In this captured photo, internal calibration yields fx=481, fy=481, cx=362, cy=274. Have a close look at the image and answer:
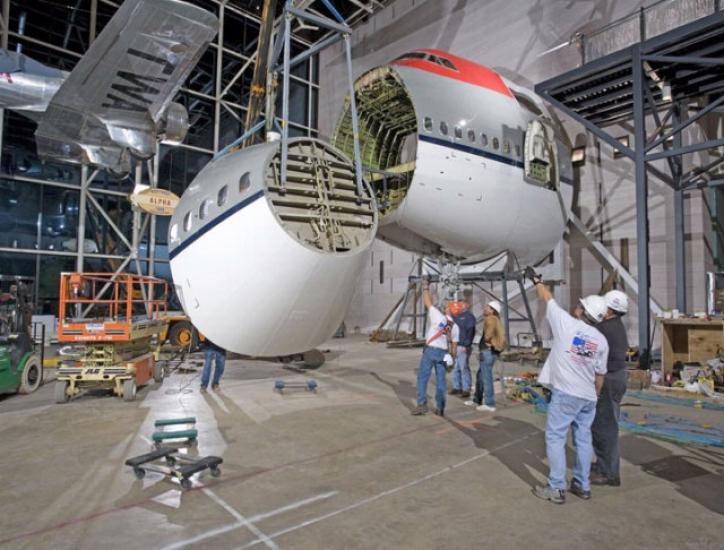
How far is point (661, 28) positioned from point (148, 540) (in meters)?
13.2

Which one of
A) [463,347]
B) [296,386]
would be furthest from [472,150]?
[296,386]

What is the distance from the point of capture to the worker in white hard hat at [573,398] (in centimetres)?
397

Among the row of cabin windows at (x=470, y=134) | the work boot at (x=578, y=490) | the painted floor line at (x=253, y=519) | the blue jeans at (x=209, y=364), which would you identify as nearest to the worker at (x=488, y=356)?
the work boot at (x=578, y=490)

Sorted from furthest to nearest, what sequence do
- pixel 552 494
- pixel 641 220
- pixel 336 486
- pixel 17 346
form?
pixel 641 220, pixel 17 346, pixel 336 486, pixel 552 494

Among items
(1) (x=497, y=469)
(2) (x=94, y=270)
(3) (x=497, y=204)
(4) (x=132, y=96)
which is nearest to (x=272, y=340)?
(1) (x=497, y=469)

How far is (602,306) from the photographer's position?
14.9 feet

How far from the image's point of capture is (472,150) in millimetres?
8914

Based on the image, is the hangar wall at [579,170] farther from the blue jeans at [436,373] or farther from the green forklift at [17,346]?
the green forklift at [17,346]

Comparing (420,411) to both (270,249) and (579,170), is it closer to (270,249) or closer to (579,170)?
(270,249)

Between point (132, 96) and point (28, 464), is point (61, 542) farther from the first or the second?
point (132, 96)

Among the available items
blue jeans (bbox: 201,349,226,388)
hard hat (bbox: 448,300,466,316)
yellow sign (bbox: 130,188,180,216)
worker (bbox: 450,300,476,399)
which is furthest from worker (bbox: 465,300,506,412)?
yellow sign (bbox: 130,188,180,216)

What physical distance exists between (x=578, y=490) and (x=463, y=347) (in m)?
4.36

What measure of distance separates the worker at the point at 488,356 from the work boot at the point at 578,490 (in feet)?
10.2

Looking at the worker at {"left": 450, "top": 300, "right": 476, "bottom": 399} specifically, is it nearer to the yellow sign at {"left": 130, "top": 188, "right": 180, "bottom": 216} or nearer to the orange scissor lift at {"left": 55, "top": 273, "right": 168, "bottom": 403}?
the orange scissor lift at {"left": 55, "top": 273, "right": 168, "bottom": 403}
